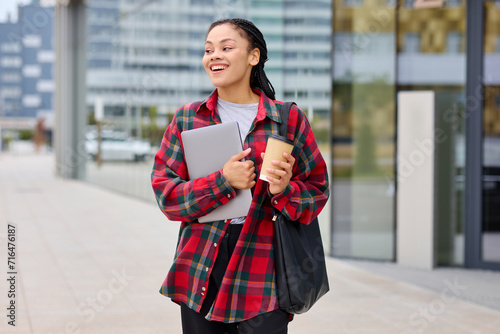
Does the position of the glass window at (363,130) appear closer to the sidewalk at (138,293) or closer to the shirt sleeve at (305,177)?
the sidewalk at (138,293)

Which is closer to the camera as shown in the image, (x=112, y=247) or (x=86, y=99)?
(x=112, y=247)

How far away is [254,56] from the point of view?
2.09m

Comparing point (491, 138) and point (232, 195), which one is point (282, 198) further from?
point (491, 138)

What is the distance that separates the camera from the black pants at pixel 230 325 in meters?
1.97

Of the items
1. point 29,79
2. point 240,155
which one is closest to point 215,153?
point 240,155

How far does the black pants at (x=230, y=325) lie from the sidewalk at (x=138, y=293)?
91.7 inches

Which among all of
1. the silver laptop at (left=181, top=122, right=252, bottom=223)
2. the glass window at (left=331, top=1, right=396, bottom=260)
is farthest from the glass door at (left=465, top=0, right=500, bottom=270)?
the silver laptop at (left=181, top=122, right=252, bottom=223)

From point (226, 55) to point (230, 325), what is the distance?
805mm

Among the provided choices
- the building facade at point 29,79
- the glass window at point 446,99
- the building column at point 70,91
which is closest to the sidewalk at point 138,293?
the glass window at point 446,99

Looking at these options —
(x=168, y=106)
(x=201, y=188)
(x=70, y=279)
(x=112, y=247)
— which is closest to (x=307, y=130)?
(x=201, y=188)

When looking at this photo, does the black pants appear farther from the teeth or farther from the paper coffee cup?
Answer: the teeth

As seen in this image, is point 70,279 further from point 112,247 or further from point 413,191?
point 413,191

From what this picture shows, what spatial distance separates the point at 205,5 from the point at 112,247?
17.0 feet

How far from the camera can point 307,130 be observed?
6.89 feet
